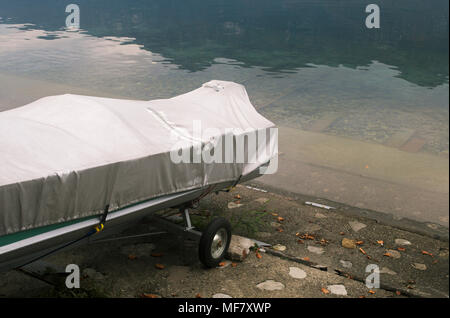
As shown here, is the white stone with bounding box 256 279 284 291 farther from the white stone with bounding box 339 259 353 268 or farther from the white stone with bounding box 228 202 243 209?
the white stone with bounding box 228 202 243 209

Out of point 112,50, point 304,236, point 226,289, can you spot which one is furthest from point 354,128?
point 112,50

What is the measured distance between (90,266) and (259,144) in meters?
2.54

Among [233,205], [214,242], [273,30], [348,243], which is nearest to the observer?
[214,242]

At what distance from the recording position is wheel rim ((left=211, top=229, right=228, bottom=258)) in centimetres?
564

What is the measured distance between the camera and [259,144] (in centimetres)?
637

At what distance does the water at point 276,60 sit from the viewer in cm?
1498

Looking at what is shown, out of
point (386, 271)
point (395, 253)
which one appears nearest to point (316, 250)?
point (386, 271)

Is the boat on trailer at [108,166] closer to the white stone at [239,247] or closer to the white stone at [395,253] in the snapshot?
the white stone at [239,247]

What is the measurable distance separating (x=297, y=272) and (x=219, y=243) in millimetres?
966

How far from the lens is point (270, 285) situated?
214 inches

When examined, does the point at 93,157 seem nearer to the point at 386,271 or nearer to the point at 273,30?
the point at 386,271

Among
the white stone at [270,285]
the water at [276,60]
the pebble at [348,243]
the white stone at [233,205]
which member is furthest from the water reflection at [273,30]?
the white stone at [270,285]
